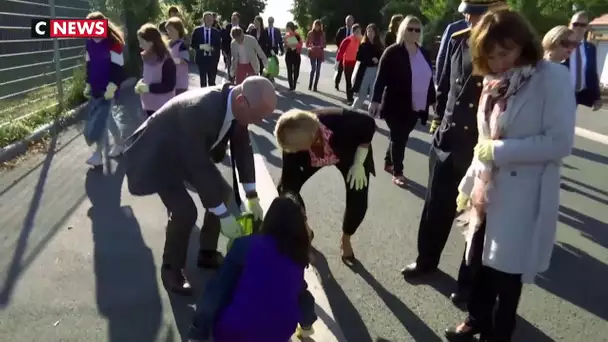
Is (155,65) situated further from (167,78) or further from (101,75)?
(101,75)

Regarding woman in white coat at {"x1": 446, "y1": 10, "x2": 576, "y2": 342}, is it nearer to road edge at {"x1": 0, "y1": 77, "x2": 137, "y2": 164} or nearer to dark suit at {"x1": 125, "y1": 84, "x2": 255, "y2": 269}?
dark suit at {"x1": 125, "y1": 84, "x2": 255, "y2": 269}

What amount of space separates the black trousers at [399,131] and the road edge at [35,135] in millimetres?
3641

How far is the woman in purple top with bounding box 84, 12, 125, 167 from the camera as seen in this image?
23.6 ft

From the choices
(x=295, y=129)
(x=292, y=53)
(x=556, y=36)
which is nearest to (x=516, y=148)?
(x=295, y=129)

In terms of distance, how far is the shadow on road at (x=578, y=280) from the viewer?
14.3 ft

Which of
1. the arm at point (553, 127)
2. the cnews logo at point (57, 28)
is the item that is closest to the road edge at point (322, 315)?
the arm at point (553, 127)

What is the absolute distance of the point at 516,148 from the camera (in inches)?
119

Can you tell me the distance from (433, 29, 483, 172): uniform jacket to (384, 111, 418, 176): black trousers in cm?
281

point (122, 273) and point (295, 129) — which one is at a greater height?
point (295, 129)

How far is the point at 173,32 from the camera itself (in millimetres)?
8594

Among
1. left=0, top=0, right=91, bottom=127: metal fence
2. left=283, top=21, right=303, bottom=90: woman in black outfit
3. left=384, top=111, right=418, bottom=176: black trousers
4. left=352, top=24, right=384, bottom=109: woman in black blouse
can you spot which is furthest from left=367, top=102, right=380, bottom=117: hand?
left=283, top=21, right=303, bottom=90: woman in black outfit

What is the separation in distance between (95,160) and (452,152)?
5.01 meters

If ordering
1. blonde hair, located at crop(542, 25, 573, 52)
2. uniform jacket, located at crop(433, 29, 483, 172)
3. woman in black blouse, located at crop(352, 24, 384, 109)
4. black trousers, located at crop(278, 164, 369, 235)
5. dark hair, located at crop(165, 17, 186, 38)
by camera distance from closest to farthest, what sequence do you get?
uniform jacket, located at crop(433, 29, 483, 172) < black trousers, located at crop(278, 164, 369, 235) < blonde hair, located at crop(542, 25, 573, 52) < dark hair, located at crop(165, 17, 186, 38) < woman in black blouse, located at crop(352, 24, 384, 109)

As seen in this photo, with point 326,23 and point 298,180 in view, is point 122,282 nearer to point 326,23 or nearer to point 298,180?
point 298,180
